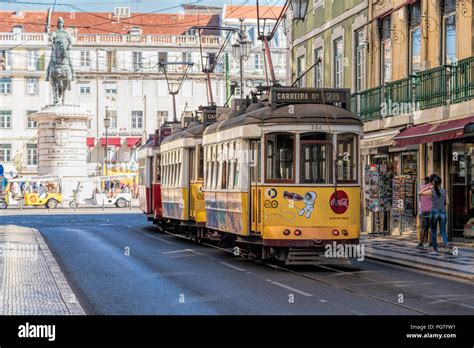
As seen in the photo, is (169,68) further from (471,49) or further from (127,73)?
(471,49)

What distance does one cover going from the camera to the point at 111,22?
11275cm

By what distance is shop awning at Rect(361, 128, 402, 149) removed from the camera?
32.1m

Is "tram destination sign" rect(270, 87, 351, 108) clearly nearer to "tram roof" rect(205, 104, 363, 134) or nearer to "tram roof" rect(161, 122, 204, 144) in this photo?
"tram roof" rect(205, 104, 363, 134)

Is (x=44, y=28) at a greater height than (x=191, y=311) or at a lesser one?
greater

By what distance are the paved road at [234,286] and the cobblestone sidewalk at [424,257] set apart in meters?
0.44

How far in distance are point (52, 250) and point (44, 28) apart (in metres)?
85.5

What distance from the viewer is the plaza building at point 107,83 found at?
107500 millimetres

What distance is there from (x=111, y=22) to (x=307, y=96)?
92.3 m

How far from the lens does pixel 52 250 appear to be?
28.6 m

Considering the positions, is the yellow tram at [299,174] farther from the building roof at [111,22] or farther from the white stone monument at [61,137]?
the building roof at [111,22]

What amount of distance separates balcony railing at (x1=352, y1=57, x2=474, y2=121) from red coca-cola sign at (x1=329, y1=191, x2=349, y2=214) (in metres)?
6.72

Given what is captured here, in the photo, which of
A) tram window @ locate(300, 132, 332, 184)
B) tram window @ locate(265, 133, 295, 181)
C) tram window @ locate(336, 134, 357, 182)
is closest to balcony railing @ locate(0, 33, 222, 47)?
tram window @ locate(265, 133, 295, 181)
